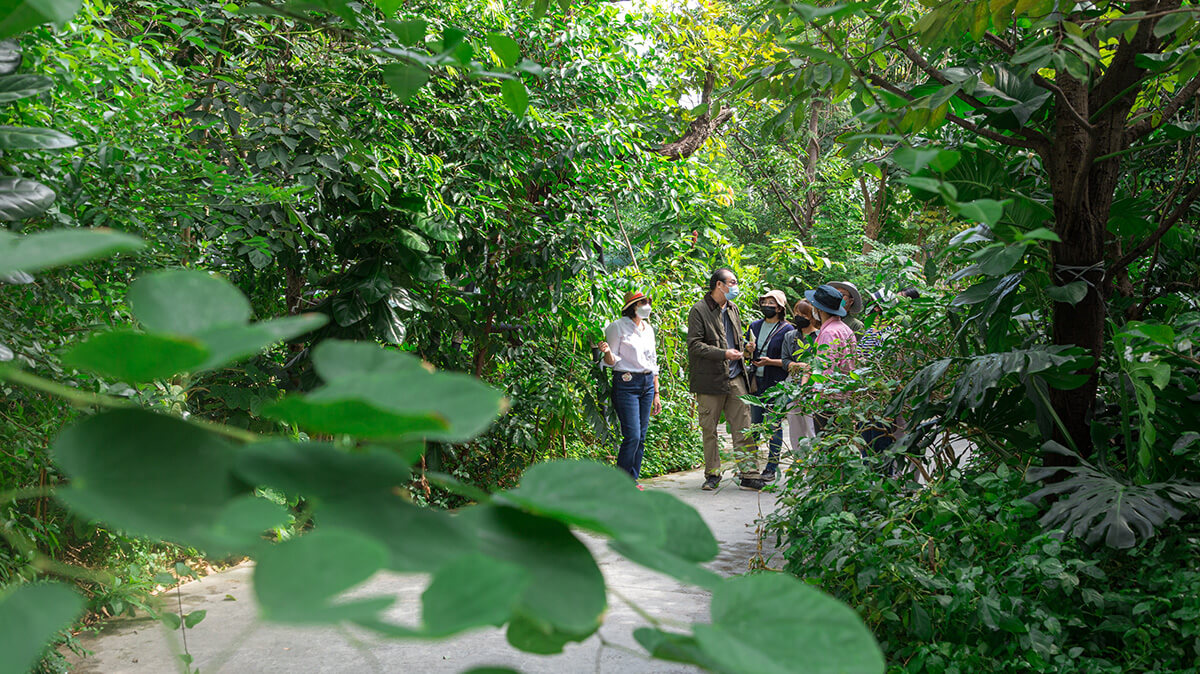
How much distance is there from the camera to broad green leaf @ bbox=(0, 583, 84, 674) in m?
0.28

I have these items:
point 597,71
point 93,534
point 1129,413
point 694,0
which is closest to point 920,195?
point 1129,413

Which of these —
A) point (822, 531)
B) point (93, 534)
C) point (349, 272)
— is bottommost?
point (93, 534)

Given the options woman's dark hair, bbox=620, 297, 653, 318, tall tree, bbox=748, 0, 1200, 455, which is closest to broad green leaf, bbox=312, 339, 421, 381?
tall tree, bbox=748, 0, 1200, 455

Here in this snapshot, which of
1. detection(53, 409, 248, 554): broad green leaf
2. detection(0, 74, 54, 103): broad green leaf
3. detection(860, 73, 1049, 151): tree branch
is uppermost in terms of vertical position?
detection(860, 73, 1049, 151): tree branch

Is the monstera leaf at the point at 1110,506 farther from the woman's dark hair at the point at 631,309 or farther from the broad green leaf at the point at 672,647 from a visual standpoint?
the woman's dark hair at the point at 631,309

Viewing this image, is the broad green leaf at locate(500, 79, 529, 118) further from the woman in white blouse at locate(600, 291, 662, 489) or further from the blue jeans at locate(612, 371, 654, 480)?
the blue jeans at locate(612, 371, 654, 480)

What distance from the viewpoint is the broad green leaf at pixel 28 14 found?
15.8 inches

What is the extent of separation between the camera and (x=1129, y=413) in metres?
2.90

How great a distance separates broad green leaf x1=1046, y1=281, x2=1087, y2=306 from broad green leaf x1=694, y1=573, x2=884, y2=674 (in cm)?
292

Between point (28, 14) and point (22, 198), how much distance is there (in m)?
1.30

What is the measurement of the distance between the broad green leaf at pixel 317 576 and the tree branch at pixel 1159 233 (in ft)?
10.7

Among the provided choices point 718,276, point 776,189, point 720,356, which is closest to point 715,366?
point 720,356

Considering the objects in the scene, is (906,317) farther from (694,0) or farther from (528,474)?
(694,0)

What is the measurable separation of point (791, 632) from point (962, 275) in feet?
10.1
